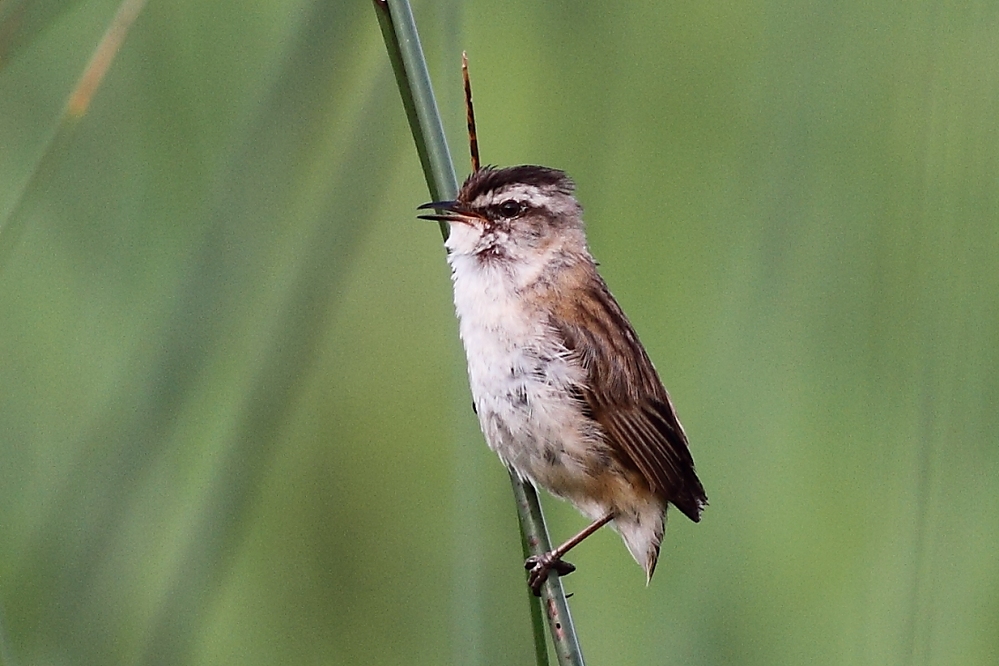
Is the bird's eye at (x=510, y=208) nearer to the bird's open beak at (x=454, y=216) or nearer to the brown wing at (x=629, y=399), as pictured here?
the bird's open beak at (x=454, y=216)

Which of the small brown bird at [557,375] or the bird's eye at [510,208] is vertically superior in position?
the bird's eye at [510,208]

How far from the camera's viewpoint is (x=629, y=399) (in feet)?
9.48

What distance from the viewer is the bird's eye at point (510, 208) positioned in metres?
2.97

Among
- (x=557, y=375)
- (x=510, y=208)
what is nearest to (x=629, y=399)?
(x=557, y=375)

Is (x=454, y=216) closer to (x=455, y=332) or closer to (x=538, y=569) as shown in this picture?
(x=455, y=332)

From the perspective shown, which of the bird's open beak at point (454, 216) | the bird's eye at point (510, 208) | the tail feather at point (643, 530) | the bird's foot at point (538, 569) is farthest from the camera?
the bird's eye at point (510, 208)

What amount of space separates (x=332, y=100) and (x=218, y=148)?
105 cm

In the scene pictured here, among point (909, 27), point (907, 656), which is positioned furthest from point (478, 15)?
point (907, 656)

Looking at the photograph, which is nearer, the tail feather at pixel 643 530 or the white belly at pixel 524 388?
the white belly at pixel 524 388

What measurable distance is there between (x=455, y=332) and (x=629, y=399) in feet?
2.22

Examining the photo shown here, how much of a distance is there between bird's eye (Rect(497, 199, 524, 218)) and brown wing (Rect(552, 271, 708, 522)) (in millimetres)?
258

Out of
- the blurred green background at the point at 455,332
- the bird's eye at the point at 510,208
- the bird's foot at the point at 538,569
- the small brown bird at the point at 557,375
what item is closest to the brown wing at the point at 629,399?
the small brown bird at the point at 557,375

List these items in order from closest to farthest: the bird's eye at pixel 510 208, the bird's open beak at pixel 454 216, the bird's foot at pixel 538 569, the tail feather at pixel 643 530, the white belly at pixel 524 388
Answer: the bird's foot at pixel 538 569, the bird's open beak at pixel 454 216, the white belly at pixel 524 388, the tail feather at pixel 643 530, the bird's eye at pixel 510 208

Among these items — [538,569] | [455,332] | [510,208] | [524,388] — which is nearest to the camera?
[538,569]
